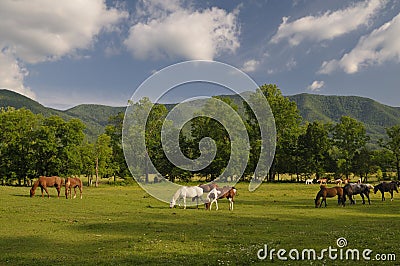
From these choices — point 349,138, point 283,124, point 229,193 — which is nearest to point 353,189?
point 229,193

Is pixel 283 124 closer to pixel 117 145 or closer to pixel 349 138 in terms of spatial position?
pixel 349 138

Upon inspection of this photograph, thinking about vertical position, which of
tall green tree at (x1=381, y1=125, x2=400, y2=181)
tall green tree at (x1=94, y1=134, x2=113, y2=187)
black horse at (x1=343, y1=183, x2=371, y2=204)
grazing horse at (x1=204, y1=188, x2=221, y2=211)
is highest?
tall green tree at (x1=381, y1=125, x2=400, y2=181)

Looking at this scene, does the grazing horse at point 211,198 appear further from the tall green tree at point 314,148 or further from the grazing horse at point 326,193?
the tall green tree at point 314,148

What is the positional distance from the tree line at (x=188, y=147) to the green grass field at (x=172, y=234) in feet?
71.5

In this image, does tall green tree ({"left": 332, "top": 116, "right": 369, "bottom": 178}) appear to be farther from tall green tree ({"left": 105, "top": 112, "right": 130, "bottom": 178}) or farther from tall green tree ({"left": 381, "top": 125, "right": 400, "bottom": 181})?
tall green tree ({"left": 105, "top": 112, "right": 130, "bottom": 178})

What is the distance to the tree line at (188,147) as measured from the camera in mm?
53281

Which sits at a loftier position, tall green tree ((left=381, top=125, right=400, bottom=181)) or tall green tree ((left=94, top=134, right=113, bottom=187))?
tall green tree ((left=381, top=125, right=400, bottom=181))

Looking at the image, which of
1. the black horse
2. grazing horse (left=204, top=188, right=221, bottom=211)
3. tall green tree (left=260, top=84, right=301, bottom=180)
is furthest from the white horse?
tall green tree (left=260, top=84, right=301, bottom=180)

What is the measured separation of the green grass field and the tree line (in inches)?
858

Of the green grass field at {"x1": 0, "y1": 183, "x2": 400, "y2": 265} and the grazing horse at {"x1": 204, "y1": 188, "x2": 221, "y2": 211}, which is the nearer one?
the green grass field at {"x1": 0, "y1": 183, "x2": 400, "y2": 265}

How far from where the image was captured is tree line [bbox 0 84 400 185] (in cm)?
5328

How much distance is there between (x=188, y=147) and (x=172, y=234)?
40190mm

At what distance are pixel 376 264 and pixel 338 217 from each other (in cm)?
1170

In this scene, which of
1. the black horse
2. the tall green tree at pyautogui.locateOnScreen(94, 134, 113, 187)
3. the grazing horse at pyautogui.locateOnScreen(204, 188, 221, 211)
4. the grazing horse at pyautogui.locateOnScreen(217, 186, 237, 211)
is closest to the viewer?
the grazing horse at pyautogui.locateOnScreen(204, 188, 221, 211)
